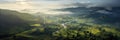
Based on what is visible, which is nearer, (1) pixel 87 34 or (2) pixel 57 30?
(2) pixel 57 30

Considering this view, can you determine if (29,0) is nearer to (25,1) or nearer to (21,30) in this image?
(25,1)

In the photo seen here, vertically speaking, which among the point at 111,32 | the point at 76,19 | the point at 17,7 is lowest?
the point at 111,32

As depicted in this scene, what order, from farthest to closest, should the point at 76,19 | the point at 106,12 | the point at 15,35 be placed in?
1. the point at 106,12
2. the point at 76,19
3. the point at 15,35

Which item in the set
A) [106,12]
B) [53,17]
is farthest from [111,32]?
[53,17]

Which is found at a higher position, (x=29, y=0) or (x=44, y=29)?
(x=29, y=0)

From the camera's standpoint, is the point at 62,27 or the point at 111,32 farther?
the point at 111,32

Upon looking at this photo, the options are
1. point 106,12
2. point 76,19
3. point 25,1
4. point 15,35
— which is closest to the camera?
point 25,1

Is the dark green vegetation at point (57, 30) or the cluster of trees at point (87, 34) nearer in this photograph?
the dark green vegetation at point (57, 30)

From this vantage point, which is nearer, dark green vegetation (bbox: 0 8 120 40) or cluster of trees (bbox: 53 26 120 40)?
dark green vegetation (bbox: 0 8 120 40)

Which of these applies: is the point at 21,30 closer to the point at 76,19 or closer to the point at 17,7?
the point at 17,7

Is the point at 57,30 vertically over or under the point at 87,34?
over
